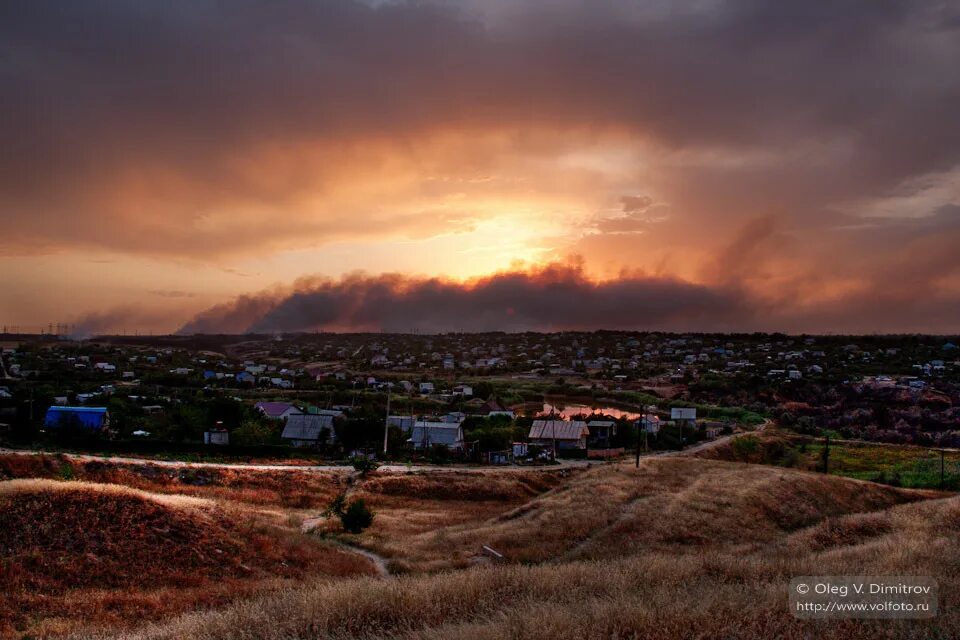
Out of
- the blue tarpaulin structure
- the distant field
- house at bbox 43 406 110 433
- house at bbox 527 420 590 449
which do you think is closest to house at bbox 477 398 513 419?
house at bbox 527 420 590 449

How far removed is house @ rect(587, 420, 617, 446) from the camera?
62.1 meters

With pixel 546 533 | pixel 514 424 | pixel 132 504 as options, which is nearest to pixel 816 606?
pixel 546 533

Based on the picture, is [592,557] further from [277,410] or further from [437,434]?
[277,410]

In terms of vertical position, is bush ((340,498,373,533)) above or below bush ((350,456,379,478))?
above

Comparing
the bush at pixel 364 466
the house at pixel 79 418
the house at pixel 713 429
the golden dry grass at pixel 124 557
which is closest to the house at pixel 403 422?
the bush at pixel 364 466

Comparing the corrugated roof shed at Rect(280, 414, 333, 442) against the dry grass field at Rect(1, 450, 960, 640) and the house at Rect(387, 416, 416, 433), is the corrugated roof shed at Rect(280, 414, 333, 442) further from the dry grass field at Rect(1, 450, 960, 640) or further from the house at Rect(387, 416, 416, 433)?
the dry grass field at Rect(1, 450, 960, 640)

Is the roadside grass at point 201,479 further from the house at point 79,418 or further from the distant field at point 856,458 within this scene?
the distant field at point 856,458

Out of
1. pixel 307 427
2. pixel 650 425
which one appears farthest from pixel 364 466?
pixel 650 425

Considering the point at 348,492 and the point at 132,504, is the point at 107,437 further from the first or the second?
the point at 132,504

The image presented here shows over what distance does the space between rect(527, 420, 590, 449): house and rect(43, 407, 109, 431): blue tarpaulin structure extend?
122 ft

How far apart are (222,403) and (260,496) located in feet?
86.5

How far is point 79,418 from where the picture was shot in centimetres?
5388

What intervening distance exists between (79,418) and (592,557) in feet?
156

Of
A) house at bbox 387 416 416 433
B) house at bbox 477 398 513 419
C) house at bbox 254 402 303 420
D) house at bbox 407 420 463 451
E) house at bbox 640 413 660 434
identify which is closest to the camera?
house at bbox 407 420 463 451
